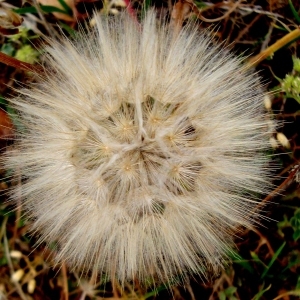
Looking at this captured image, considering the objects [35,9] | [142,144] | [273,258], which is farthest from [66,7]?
[273,258]

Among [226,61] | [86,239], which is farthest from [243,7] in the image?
[86,239]

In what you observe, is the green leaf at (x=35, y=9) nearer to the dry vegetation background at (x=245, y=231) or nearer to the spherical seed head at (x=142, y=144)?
the dry vegetation background at (x=245, y=231)

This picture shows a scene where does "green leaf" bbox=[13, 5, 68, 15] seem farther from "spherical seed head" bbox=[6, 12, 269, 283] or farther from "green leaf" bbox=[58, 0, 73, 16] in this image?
"spherical seed head" bbox=[6, 12, 269, 283]

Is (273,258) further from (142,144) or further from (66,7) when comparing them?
(66,7)

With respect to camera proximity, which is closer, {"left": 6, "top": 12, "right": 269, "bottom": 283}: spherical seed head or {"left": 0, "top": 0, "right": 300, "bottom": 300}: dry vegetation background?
{"left": 6, "top": 12, "right": 269, "bottom": 283}: spherical seed head

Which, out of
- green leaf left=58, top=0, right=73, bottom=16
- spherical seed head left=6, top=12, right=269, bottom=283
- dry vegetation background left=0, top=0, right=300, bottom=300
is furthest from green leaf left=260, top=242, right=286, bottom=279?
green leaf left=58, top=0, right=73, bottom=16

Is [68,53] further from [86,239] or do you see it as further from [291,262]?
[291,262]

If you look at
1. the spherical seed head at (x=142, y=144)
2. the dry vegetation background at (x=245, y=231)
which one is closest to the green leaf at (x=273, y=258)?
the dry vegetation background at (x=245, y=231)
